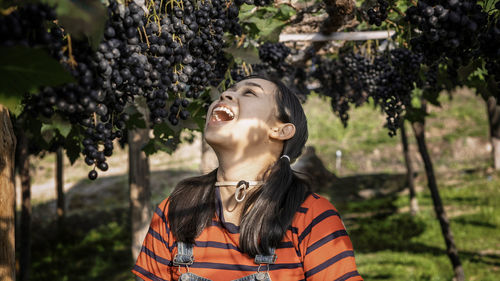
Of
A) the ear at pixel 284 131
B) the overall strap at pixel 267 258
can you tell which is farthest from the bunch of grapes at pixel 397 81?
the overall strap at pixel 267 258

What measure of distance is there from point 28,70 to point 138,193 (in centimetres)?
388

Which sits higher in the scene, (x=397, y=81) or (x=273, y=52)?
(x=273, y=52)

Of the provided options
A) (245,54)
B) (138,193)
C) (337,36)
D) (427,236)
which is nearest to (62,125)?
(245,54)

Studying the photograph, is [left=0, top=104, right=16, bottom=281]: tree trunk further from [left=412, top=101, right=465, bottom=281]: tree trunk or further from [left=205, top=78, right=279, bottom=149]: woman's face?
[left=412, top=101, right=465, bottom=281]: tree trunk

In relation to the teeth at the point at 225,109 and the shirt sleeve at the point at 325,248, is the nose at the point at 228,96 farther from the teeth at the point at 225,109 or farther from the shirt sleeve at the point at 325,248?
the shirt sleeve at the point at 325,248

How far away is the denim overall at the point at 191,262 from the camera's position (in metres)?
1.72

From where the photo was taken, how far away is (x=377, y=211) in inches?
434

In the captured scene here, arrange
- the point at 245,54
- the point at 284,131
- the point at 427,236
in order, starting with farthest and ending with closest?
the point at 427,236 < the point at 245,54 < the point at 284,131

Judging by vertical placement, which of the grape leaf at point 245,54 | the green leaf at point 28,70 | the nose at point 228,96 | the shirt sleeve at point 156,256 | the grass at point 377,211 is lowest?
the grass at point 377,211

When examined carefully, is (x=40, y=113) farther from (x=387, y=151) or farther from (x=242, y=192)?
(x=387, y=151)

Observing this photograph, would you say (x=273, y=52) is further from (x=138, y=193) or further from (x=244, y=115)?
(x=244, y=115)

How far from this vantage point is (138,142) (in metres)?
4.69

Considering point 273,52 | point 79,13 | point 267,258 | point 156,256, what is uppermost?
point 79,13

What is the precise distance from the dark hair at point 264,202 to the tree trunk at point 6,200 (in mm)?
648
